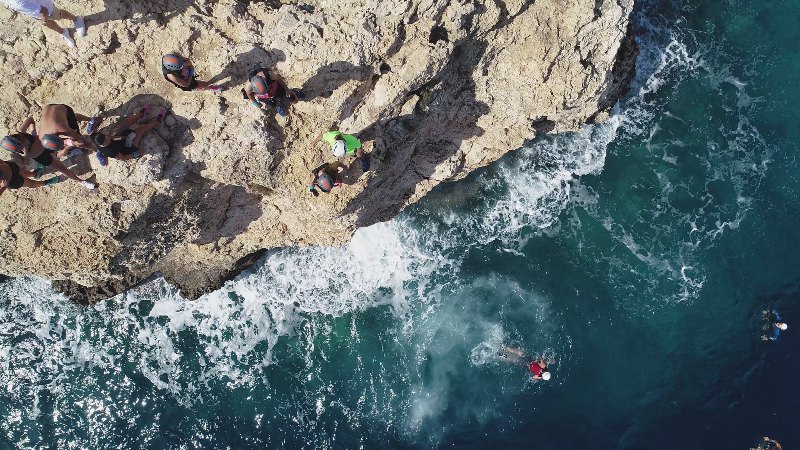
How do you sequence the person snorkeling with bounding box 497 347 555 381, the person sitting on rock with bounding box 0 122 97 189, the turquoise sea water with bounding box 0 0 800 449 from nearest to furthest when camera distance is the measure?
the person sitting on rock with bounding box 0 122 97 189 < the turquoise sea water with bounding box 0 0 800 449 < the person snorkeling with bounding box 497 347 555 381

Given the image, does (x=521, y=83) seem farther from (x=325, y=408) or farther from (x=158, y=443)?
(x=158, y=443)

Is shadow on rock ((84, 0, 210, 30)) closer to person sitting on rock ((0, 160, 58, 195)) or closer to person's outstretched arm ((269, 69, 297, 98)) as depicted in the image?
person's outstretched arm ((269, 69, 297, 98))

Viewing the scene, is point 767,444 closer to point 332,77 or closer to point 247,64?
point 332,77

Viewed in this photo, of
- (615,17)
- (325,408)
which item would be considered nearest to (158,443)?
(325,408)

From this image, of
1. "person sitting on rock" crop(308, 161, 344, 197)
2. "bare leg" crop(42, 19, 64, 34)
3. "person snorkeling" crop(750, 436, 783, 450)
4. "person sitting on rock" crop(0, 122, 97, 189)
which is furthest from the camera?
"person snorkeling" crop(750, 436, 783, 450)

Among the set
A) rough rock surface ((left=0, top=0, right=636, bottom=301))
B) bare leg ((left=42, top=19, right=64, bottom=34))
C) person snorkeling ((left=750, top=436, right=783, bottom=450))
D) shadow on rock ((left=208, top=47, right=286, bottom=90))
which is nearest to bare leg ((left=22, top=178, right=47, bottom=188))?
rough rock surface ((left=0, top=0, right=636, bottom=301))

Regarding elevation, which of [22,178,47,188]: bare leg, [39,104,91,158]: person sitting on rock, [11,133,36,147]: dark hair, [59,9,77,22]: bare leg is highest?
[59,9,77,22]: bare leg
